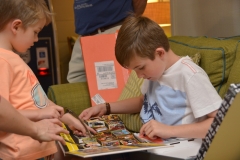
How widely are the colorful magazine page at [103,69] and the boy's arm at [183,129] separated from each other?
0.90m

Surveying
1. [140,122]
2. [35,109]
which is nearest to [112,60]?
[140,122]

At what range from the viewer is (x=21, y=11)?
1636mm

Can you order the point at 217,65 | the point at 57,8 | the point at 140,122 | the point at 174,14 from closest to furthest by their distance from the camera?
the point at 217,65 → the point at 140,122 → the point at 174,14 → the point at 57,8

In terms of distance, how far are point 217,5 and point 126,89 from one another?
2.87ft

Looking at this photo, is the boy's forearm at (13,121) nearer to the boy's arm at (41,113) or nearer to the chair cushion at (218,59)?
the boy's arm at (41,113)

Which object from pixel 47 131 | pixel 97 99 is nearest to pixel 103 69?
pixel 97 99

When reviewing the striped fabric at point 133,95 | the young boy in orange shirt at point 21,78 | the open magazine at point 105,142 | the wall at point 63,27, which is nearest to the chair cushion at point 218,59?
the striped fabric at point 133,95

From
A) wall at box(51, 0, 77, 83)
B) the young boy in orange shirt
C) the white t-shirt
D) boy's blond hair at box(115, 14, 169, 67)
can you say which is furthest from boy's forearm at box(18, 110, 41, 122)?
wall at box(51, 0, 77, 83)

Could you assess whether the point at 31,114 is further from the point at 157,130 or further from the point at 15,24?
the point at 157,130

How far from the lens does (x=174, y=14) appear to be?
3.16 meters

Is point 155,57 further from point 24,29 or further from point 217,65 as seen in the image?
point 24,29

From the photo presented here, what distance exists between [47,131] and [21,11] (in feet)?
1.62

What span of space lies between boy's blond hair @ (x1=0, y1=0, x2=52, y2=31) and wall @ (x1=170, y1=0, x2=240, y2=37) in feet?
4.29

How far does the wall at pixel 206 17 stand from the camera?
8.33 feet
